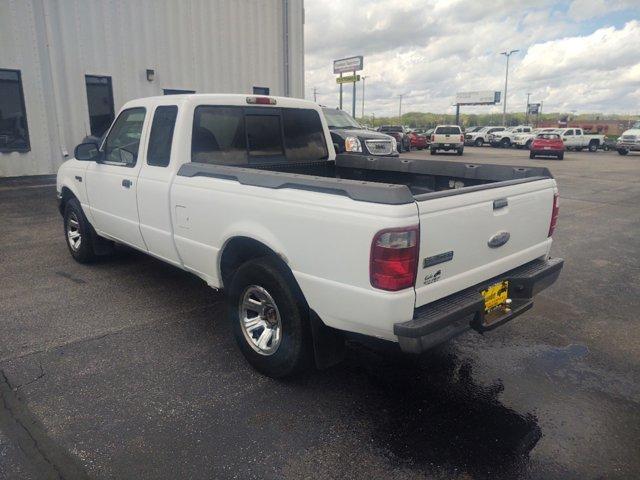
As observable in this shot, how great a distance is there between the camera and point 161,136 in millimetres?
4219

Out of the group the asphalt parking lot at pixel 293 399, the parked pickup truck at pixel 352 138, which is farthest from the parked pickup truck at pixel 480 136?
the asphalt parking lot at pixel 293 399

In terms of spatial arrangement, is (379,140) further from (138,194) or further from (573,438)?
(573,438)

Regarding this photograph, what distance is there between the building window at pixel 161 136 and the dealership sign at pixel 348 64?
143 feet

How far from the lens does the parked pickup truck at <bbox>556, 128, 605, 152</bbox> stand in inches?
1359

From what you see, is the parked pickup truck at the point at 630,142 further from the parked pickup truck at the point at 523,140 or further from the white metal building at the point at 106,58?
the white metal building at the point at 106,58

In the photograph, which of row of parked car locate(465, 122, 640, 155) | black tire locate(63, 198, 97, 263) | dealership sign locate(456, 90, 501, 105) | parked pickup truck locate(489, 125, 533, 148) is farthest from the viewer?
dealership sign locate(456, 90, 501, 105)

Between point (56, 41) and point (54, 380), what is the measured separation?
12810 mm

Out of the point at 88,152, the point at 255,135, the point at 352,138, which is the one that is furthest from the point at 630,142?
the point at 88,152

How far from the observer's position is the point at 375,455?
2.63 m

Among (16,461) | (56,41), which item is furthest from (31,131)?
(16,461)

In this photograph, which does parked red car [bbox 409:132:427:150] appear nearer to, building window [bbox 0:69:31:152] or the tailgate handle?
building window [bbox 0:69:31:152]

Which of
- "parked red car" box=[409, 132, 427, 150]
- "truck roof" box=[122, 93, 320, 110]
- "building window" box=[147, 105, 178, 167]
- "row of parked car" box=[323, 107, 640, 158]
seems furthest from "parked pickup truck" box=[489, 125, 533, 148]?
"building window" box=[147, 105, 178, 167]

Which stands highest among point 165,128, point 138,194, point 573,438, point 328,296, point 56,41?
point 56,41

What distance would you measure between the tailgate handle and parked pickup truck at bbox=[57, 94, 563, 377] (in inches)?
0.5
